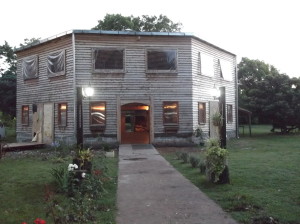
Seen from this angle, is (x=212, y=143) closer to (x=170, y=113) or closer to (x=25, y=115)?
(x=170, y=113)

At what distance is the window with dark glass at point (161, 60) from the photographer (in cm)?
1917

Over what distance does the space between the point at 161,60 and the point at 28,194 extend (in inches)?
521

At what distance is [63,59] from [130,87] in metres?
4.50

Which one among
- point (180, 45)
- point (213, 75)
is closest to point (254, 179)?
point (180, 45)

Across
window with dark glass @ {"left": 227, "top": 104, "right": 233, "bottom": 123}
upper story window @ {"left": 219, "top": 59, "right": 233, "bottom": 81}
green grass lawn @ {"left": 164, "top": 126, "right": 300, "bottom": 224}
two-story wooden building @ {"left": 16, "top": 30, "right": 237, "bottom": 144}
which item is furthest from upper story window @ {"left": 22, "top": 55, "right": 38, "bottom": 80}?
window with dark glass @ {"left": 227, "top": 104, "right": 233, "bottom": 123}

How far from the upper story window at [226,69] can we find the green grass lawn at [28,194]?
13.5 meters

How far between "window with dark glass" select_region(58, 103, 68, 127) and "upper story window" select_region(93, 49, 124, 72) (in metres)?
3.16

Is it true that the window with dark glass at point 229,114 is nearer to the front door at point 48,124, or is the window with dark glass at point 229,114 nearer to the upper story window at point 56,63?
the upper story window at point 56,63

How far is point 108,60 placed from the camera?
18938 mm

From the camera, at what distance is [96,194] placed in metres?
7.21

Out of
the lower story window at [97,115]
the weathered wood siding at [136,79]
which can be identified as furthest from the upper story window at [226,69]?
the lower story window at [97,115]

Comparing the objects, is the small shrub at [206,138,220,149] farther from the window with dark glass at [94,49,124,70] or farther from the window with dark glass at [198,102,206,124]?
the window with dark glass at [198,102,206,124]

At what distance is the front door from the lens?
20047 millimetres

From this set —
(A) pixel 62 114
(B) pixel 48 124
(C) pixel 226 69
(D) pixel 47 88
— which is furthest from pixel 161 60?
(B) pixel 48 124
